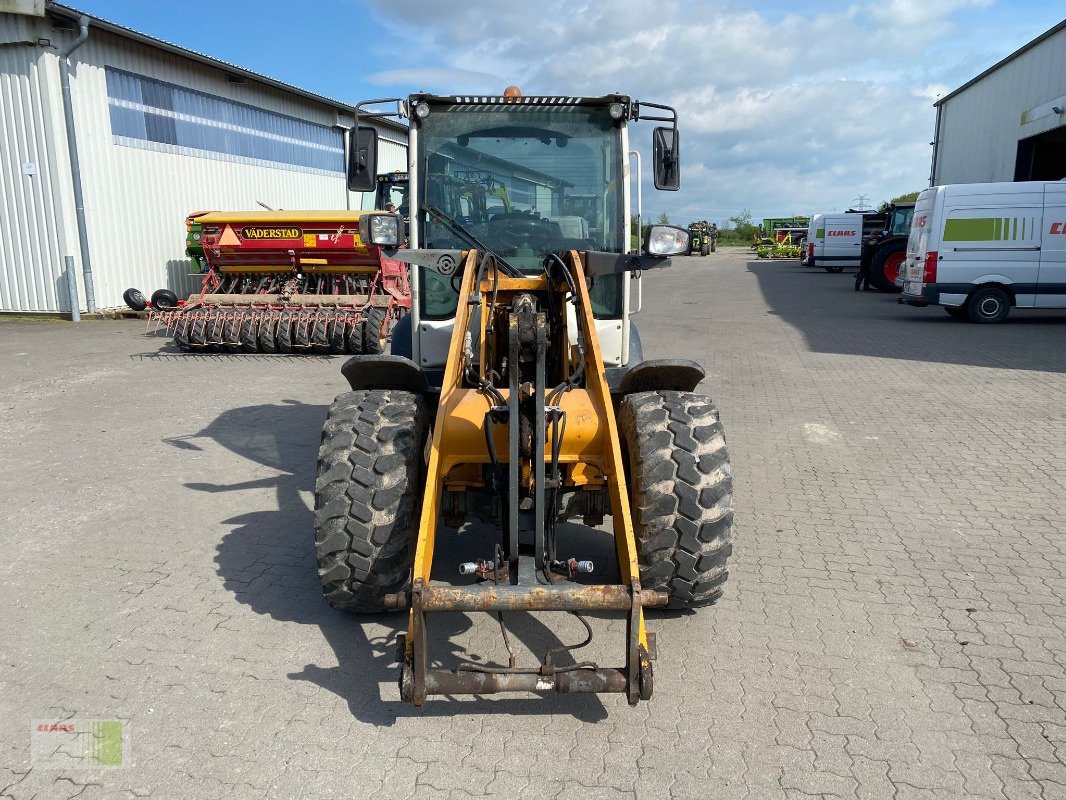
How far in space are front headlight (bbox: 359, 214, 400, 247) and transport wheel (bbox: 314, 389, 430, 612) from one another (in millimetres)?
1329

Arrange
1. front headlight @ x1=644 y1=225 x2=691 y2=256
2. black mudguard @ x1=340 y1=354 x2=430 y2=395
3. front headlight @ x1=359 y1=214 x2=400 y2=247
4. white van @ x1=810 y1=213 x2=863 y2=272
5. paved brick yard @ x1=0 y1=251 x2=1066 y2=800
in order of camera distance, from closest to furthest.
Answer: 1. paved brick yard @ x1=0 y1=251 x2=1066 y2=800
2. black mudguard @ x1=340 y1=354 x2=430 y2=395
3. front headlight @ x1=644 y1=225 x2=691 y2=256
4. front headlight @ x1=359 y1=214 x2=400 y2=247
5. white van @ x1=810 y1=213 x2=863 y2=272

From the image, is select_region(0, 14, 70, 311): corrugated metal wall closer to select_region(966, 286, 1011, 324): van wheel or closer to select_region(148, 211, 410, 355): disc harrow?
select_region(148, 211, 410, 355): disc harrow

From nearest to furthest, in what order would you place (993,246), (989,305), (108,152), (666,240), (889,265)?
(666,240)
(993,246)
(989,305)
(108,152)
(889,265)

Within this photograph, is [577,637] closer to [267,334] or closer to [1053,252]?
[267,334]

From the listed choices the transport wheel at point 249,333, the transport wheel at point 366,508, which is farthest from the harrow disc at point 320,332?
the transport wheel at point 366,508

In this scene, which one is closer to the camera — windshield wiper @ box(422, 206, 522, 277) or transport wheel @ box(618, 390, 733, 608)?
transport wheel @ box(618, 390, 733, 608)

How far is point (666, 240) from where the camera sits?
15.0 ft

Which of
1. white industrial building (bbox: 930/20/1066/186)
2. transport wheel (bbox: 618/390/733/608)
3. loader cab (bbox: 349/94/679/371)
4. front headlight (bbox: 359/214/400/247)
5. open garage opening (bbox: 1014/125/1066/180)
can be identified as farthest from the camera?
open garage opening (bbox: 1014/125/1066/180)

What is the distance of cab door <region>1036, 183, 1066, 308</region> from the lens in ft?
46.5

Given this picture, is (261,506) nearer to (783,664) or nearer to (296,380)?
(783,664)

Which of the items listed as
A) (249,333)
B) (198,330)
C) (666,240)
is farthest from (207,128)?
A: (666,240)

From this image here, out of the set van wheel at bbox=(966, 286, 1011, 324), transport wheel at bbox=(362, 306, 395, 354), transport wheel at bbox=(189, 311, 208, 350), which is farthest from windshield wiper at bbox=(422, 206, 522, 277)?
van wheel at bbox=(966, 286, 1011, 324)

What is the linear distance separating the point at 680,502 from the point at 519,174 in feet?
8.47

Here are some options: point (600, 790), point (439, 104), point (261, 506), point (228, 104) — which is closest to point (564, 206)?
point (439, 104)
